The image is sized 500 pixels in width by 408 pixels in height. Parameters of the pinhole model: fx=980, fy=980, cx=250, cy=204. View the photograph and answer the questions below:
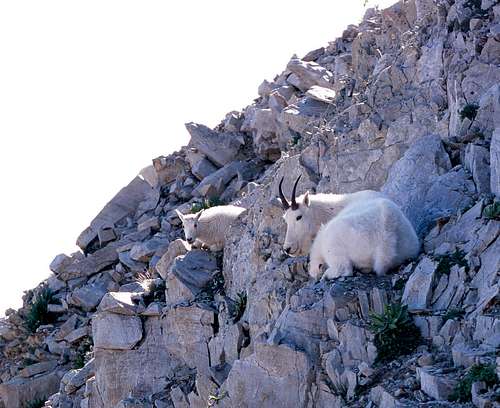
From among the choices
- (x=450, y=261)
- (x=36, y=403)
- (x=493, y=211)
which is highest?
(x=493, y=211)

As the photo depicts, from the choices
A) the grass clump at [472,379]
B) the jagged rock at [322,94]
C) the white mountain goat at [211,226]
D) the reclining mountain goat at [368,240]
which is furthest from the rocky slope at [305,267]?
the white mountain goat at [211,226]

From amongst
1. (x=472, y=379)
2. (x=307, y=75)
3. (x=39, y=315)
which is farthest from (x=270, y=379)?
(x=307, y=75)

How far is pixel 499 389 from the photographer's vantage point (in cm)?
956

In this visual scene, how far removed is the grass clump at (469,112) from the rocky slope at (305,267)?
1.5 inches

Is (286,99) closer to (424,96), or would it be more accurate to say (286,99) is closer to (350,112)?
(350,112)

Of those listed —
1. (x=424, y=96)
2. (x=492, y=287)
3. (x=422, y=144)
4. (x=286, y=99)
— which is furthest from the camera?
(x=286, y=99)

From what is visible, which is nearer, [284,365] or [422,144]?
[284,365]

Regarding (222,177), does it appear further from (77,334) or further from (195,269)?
(195,269)

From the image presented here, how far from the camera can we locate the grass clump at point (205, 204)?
82.4ft

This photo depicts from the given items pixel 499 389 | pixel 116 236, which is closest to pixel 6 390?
pixel 116 236

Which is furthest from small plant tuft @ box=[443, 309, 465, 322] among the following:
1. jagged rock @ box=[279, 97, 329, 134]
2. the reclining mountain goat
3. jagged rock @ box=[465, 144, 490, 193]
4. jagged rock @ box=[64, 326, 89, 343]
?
jagged rock @ box=[64, 326, 89, 343]

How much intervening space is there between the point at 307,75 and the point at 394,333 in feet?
60.5

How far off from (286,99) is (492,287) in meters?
18.0

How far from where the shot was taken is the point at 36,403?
24562 mm
